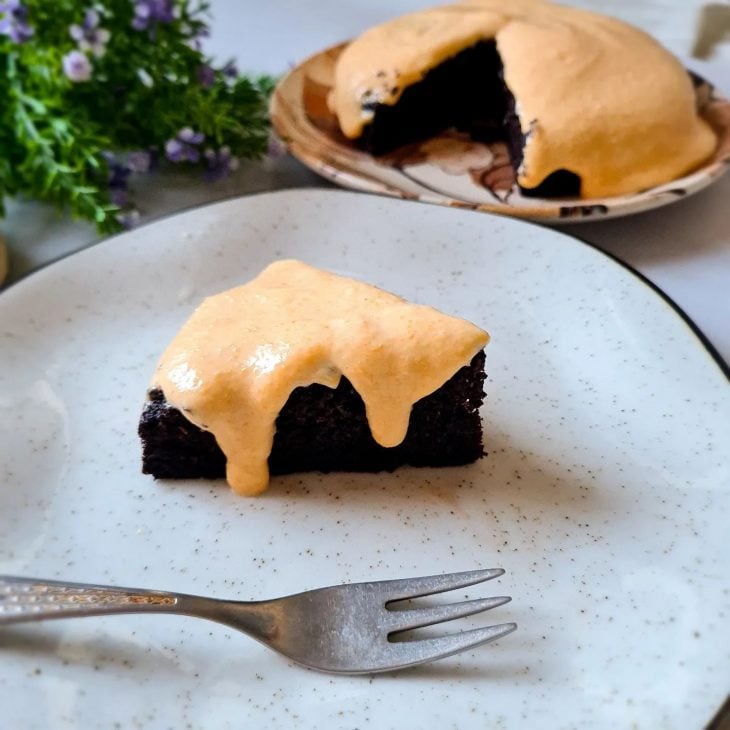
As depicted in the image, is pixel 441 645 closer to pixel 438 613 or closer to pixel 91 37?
pixel 438 613

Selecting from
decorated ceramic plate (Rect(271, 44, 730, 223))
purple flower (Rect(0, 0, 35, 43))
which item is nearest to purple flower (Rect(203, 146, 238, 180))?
decorated ceramic plate (Rect(271, 44, 730, 223))

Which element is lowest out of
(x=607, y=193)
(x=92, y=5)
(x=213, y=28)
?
(x=213, y=28)

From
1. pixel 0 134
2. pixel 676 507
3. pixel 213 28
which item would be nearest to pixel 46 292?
pixel 0 134

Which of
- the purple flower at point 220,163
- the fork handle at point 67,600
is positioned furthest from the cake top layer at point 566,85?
the fork handle at point 67,600

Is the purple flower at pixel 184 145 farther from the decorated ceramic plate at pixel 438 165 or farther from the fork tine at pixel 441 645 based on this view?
the fork tine at pixel 441 645

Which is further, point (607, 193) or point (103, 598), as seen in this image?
point (607, 193)

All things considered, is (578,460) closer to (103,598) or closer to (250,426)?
(250,426)

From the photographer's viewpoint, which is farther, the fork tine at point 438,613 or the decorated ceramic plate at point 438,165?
the decorated ceramic plate at point 438,165
